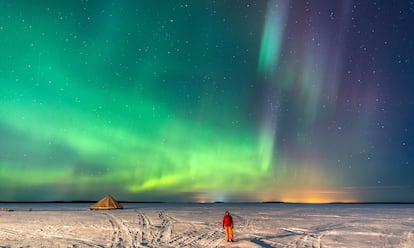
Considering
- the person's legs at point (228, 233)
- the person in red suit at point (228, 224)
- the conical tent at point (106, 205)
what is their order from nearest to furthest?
1. the person in red suit at point (228, 224)
2. the person's legs at point (228, 233)
3. the conical tent at point (106, 205)

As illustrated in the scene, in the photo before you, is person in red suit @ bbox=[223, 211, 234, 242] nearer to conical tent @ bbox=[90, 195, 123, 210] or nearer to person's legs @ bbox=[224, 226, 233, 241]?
person's legs @ bbox=[224, 226, 233, 241]

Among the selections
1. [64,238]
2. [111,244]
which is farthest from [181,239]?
[64,238]

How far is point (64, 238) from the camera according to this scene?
23.4 metres

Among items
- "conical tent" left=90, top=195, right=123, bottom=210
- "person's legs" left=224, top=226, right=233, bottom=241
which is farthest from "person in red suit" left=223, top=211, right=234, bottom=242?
"conical tent" left=90, top=195, right=123, bottom=210

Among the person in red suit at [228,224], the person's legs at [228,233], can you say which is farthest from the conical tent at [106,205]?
the person in red suit at [228,224]

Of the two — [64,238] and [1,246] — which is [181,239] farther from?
[1,246]

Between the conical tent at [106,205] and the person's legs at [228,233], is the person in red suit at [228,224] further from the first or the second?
the conical tent at [106,205]

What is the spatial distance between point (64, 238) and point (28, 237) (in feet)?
8.23

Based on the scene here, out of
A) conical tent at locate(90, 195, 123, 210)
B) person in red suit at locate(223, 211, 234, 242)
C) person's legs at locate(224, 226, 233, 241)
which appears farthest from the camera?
conical tent at locate(90, 195, 123, 210)

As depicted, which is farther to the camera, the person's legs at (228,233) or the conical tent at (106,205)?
the conical tent at (106,205)

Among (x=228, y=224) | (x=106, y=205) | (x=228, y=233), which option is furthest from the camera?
(x=106, y=205)

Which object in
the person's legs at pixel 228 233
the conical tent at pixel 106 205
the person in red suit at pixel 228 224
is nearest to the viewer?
the person in red suit at pixel 228 224

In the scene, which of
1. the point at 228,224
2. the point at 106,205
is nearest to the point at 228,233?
the point at 228,224

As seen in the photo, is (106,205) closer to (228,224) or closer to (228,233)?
(228,233)
